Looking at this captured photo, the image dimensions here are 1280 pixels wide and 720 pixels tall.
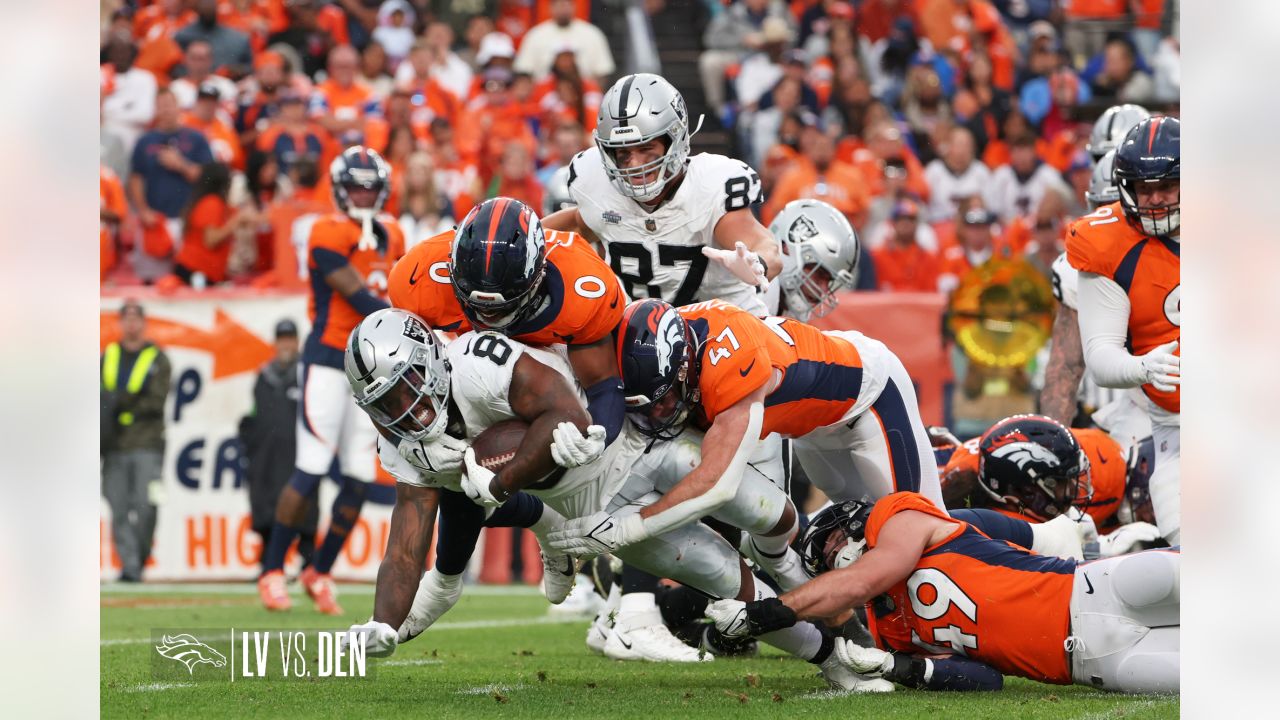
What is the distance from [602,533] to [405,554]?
66cm

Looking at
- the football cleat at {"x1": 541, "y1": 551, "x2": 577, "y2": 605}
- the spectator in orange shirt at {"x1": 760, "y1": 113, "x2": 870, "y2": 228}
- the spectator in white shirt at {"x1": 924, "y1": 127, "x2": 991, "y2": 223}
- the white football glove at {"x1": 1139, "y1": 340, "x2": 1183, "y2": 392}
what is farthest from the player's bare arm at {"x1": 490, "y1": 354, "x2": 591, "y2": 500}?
the spectator in white shirt at {"x1": 924, "y1": 127, "x2": 991, "y2": 223}

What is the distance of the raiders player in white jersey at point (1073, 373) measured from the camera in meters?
6.80

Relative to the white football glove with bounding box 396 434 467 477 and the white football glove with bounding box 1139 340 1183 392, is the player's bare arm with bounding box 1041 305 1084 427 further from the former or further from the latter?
the white football glove with bounding box 396 434 467 477

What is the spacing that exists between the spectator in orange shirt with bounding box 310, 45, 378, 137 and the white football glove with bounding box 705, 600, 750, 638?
8.38 m

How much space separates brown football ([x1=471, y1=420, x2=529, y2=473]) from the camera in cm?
467

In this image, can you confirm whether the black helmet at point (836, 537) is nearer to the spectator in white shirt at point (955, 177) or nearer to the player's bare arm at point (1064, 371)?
the player's bare arm at point (1064, 371)

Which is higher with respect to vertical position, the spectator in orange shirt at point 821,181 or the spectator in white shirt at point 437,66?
the spectator in white shirt at point 437,66

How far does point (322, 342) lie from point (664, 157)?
2944mm

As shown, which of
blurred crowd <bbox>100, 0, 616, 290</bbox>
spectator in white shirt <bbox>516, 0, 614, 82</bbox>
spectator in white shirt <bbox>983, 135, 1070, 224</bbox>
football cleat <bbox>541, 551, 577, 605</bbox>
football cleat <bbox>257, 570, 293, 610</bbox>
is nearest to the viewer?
football cleat <bbox>541, 551, 577, 605</bbox>

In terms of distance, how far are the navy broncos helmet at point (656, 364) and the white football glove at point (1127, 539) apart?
1.84m

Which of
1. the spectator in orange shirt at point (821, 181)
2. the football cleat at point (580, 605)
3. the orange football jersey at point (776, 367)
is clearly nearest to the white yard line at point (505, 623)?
the football cleat at point (580, 605)

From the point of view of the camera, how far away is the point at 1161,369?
5602mm
